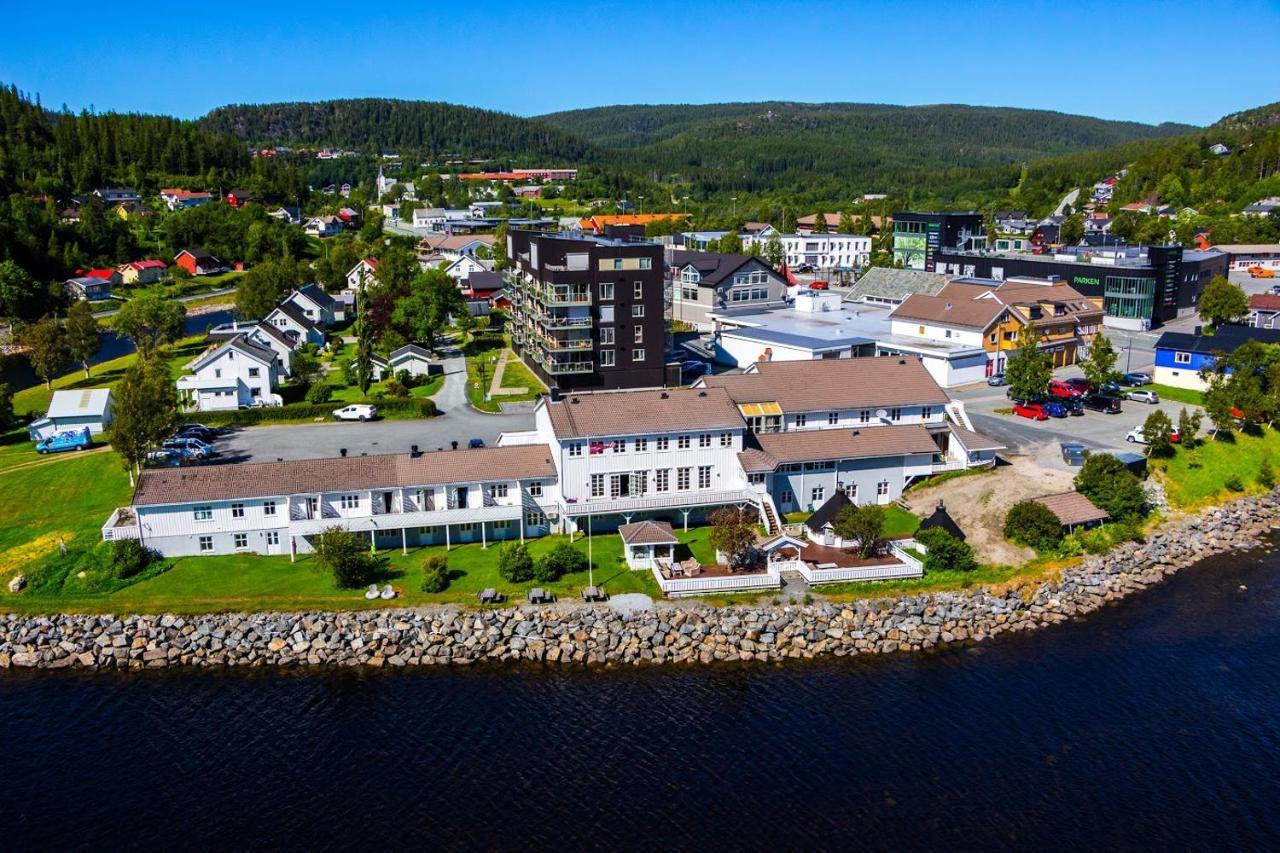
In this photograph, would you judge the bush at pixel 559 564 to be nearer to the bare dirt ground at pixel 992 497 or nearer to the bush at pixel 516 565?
the bush at pixel 516 565

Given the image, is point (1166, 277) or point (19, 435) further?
point (1166, 277)

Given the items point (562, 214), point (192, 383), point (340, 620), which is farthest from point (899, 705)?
point (562, 214)

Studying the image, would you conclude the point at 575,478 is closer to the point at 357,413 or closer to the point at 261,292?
the point at 357,413

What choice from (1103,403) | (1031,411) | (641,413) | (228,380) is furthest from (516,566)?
(1103,403)

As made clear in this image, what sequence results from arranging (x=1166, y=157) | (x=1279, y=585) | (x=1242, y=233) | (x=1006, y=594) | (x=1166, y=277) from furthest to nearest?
(x=1166, y=157) → (x=1242, y=233) → (x=1166, y=277) → (x=1279, y=585) → (x=1006, y=594)

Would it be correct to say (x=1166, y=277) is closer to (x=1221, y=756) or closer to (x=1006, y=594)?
(x=1006, y=594)

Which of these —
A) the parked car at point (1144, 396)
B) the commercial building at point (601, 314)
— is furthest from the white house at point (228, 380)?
the parked car at point (1144, 396)

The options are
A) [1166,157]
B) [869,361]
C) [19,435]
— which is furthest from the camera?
[1166,157]
